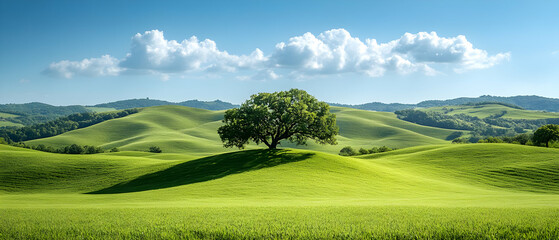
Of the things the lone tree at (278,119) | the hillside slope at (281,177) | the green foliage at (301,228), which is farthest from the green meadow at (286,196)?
the lone tree at (278,119)

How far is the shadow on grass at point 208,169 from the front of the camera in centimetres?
3719

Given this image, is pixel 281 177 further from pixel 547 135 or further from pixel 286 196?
pixel 547 135

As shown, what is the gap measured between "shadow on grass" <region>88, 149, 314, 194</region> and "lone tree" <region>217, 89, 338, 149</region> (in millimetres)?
3122

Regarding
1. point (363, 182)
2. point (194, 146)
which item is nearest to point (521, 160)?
point (363, 182)

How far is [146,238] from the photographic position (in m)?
8.39

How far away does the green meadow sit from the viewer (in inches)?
347

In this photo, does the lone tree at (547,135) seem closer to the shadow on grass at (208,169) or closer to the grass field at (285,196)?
the grass field at (285,196)

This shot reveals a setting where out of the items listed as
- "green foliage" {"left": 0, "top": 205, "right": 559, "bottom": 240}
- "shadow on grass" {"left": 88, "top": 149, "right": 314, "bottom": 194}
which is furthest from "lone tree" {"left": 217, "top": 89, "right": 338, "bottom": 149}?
"green foliage" {"left": 0, "top": 205, "right": 559, "bottom": 240}

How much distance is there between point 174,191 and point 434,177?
34.1 metres

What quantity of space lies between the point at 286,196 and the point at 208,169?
58.1ft

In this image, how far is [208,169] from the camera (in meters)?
42.8

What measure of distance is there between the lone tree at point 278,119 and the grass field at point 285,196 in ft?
11.1

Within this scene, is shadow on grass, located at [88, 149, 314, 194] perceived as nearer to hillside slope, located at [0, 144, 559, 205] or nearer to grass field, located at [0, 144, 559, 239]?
hillside slope, located at [0, 144, 559, 205]

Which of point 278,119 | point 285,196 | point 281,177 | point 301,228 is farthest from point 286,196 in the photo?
point 278,119
